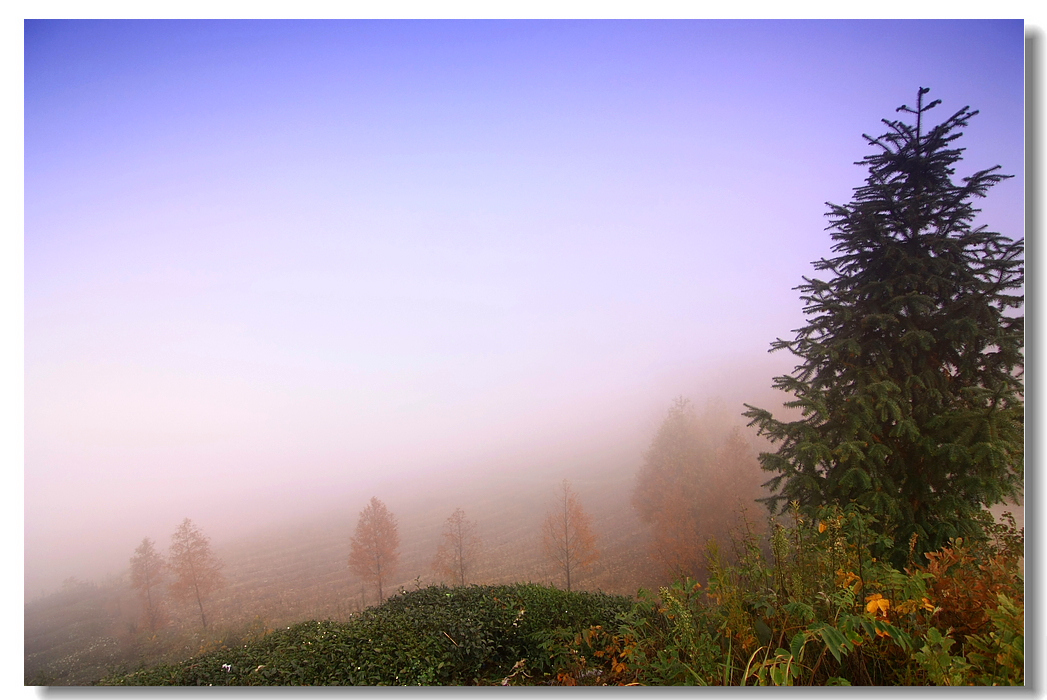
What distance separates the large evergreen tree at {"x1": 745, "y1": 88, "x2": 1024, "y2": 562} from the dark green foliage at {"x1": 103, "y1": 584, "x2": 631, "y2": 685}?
2.39m

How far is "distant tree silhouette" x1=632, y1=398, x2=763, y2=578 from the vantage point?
648cm

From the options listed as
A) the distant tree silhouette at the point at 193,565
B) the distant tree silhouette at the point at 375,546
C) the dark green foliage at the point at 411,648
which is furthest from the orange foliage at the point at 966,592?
the distant tree silhouette at the point at 193,565

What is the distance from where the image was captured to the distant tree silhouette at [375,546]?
5836mm

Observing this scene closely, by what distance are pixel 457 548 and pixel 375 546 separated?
1.00 metres

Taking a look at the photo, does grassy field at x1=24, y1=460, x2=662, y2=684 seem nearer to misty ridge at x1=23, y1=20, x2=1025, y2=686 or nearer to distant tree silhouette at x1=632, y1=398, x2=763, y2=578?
misty ridge at x1=23, y1=20, x2=1025, y2=686

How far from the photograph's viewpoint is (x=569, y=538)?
610 cm

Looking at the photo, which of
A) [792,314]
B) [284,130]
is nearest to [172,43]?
[284,130]

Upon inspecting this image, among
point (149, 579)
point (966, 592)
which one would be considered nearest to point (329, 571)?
point (149, 579)

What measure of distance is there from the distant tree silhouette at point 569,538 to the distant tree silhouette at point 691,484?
83cm

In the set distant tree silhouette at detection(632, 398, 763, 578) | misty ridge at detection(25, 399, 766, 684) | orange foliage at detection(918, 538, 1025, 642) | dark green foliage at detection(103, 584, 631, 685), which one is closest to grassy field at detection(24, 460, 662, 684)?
misty ridge at detection(25, 399, 766, 684)

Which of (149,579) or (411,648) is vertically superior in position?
(411,648)

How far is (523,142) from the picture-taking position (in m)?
4.93

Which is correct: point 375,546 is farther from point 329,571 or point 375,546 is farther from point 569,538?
point 569,538

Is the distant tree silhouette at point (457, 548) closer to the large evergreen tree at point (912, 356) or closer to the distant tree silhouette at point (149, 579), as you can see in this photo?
the distant tree silhouette at point (149, 579)
